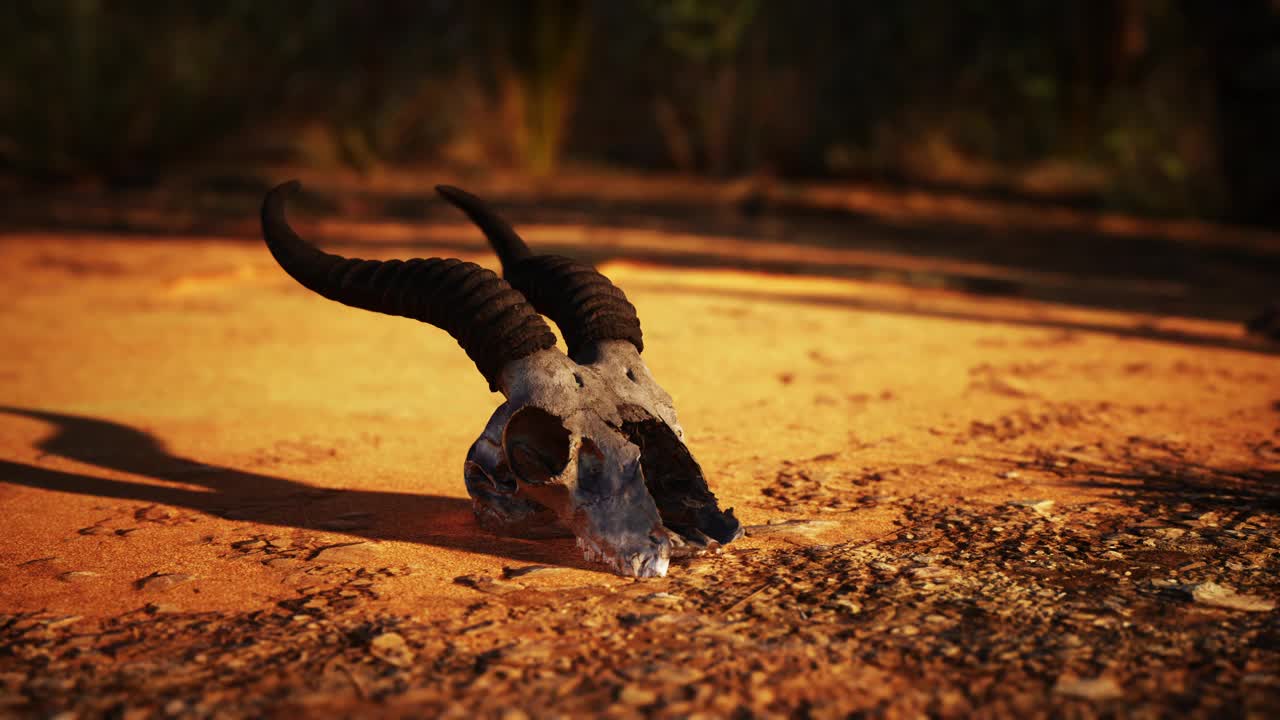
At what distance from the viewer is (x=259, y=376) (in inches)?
226

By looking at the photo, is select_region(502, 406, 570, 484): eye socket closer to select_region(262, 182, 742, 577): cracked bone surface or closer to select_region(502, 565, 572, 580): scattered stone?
select_region(262, 182, 742, 577): cracked bone surface

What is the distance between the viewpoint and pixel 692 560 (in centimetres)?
329

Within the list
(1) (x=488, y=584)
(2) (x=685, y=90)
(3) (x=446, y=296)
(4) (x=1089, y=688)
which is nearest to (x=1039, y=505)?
(4) (x=1089, y=688)

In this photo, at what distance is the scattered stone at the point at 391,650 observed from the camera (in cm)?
260

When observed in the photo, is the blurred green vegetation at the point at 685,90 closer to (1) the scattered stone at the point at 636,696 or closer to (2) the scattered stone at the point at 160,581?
(1) the scattered stone at the point at 636,696

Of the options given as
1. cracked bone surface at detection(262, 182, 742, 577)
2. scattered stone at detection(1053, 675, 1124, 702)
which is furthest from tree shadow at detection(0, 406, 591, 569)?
scattered stone at detection(1053, 675, 1124, 702)

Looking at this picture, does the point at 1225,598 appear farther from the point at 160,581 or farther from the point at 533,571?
the point at 160,581

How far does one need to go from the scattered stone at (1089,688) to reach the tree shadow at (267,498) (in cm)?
129

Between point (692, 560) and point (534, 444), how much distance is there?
565mm

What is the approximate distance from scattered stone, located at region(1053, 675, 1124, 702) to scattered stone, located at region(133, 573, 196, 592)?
6.79 feet

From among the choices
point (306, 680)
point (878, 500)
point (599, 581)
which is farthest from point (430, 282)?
point (878, 500)

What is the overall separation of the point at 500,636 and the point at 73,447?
8.26ft

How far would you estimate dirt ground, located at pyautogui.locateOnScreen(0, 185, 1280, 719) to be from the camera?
2.50 m

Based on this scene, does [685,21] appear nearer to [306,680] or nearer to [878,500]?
[878,500]
